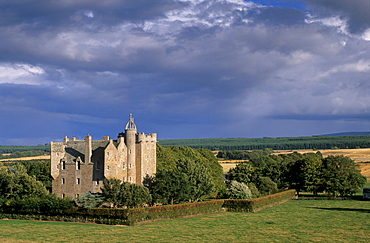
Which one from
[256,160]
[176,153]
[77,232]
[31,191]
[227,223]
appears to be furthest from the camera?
[256,160]

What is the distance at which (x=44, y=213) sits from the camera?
199ft

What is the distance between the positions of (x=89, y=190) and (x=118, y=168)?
5.78 metres

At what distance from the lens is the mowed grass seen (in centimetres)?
4506

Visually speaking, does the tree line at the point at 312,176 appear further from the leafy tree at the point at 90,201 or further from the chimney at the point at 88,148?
the leafy tree at the point at 90,201

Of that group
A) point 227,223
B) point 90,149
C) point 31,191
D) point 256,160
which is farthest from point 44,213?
point 256,160

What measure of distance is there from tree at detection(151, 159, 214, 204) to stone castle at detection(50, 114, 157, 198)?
493cm

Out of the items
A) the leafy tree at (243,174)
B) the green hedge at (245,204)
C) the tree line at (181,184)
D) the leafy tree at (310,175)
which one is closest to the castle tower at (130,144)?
the tree line at (181,184)

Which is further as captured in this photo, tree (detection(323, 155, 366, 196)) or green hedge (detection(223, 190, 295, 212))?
tree (detection(323, 155, 366, 196))

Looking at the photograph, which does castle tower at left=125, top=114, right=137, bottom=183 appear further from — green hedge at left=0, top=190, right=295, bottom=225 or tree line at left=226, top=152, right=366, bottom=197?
tree line at left=226, top=152, right=366, bottom=197

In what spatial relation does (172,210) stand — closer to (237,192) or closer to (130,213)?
(130,213)

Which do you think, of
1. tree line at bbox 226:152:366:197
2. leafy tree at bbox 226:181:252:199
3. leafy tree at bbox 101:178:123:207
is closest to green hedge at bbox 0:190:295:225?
leafy tree at bbox 226:181:252:199

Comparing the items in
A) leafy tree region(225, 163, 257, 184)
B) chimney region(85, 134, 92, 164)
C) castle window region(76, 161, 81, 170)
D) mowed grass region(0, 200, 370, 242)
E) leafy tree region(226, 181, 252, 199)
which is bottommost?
mowed grass region(0, 200, 370, 242)

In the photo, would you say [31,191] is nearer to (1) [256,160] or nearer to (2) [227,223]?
(2) [227,223]

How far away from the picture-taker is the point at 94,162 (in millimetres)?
68562
